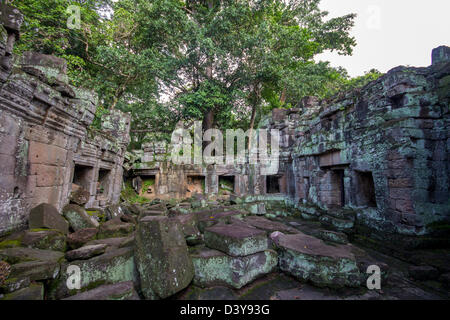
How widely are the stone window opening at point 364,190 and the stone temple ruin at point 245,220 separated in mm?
26

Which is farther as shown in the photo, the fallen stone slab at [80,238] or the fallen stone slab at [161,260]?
the fallen stone slab at [80,238]

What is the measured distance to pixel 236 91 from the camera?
536 inches

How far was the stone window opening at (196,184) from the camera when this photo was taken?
523 inches

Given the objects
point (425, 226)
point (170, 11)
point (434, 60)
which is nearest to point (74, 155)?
point (425, 226)

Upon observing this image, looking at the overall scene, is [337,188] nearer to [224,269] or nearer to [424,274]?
[424,274]

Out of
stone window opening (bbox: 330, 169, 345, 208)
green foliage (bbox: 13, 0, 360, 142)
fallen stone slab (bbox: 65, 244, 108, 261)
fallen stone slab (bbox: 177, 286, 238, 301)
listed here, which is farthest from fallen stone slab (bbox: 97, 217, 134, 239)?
green foliage (bbox: 13, 0, 360, 142)

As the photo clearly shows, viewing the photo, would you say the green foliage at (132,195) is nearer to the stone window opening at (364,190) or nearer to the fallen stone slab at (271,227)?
the fallen stone slab at (271,227)

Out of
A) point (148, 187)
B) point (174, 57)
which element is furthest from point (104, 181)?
point (174, 57)

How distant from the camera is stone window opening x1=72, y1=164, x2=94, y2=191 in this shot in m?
5.67

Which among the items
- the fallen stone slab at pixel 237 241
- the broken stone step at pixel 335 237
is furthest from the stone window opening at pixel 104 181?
the broken stone step at pixel 335 237

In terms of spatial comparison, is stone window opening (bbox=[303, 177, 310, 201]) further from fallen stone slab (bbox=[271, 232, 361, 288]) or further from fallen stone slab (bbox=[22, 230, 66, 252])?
fallen stone slab (bbox=[22, 230, 66, 252])

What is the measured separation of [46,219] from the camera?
125 inches

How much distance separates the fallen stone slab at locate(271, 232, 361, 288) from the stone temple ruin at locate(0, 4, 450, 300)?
0.01 m
